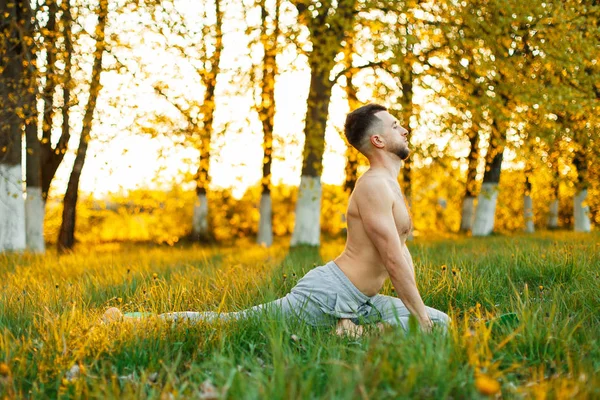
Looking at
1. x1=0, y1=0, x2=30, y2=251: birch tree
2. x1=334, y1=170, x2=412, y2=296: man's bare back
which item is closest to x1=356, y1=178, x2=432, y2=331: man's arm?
x1=334, y1=170, x2=412, y2=296: man's bare back

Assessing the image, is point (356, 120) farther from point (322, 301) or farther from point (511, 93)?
point (511, 93)

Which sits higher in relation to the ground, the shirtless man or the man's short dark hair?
the man's short dark hair

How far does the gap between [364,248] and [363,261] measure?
3.8 inches

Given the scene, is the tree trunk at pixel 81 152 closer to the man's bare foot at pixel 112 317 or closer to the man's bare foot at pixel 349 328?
the man's bare foot at pixel 112 317

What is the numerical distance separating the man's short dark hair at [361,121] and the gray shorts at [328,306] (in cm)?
98

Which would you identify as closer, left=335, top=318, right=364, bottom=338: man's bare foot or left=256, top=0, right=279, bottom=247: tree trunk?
left=335, top=318, right=364, bottom=338: man's bare foot

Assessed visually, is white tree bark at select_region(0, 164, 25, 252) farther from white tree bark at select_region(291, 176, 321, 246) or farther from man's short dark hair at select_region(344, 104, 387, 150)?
man's short dark hair at select_region(344, 104, 387, 150)

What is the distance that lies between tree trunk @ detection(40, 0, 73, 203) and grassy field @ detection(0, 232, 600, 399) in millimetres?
5495

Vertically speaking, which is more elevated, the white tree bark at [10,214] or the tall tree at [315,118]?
the tall tree at [315,118]

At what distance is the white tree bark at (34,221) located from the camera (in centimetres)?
1336

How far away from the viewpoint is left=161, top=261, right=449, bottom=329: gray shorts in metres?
4.73

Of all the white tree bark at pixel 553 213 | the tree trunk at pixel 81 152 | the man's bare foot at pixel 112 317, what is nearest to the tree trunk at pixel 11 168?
the tree trunk at pixel 81 152

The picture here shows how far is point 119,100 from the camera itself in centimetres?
1168

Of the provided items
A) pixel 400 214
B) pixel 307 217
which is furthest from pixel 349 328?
pixel 307 217
